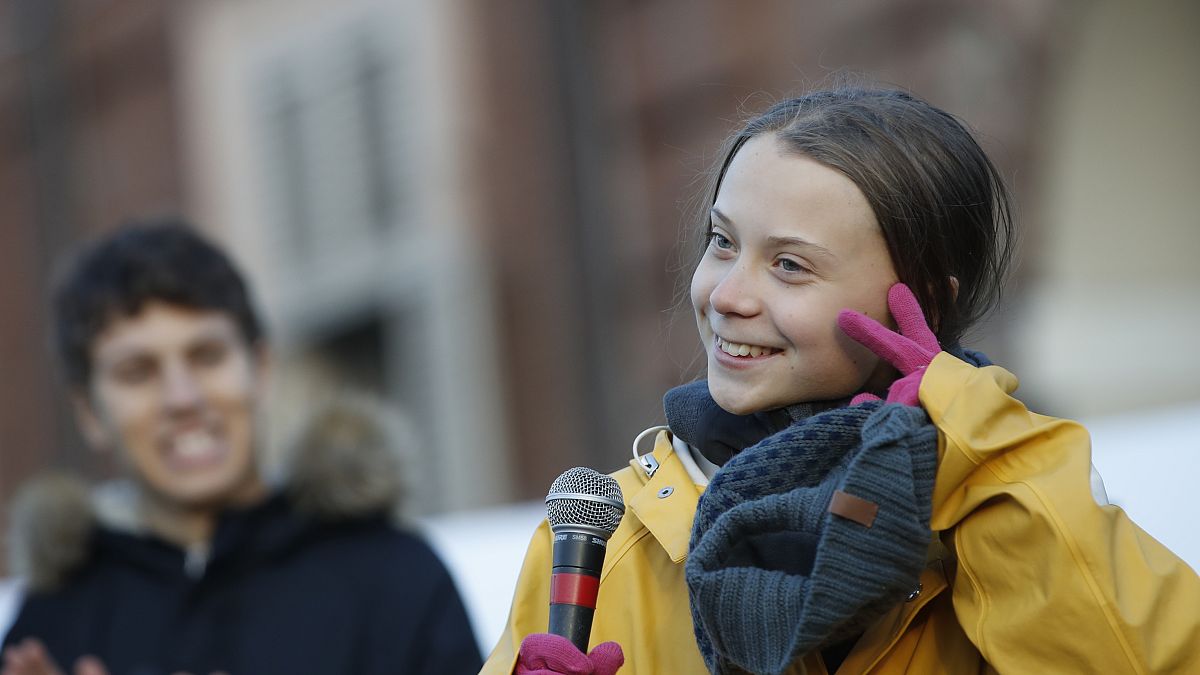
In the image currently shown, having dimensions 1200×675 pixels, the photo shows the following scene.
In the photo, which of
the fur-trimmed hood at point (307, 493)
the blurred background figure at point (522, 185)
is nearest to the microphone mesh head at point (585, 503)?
the blurred background figure at point (522, 185)

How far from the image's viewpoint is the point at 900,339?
154 centimetres

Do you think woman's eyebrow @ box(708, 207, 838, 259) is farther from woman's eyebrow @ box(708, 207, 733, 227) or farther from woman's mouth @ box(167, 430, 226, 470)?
woman's mouth @ box(167, 430, 226, 470)

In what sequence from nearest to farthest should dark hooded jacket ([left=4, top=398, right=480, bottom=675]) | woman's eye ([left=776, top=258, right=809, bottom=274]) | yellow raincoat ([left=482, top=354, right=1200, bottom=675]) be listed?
1. yellow raincoat ([left=482, top=354, right=1200, bottom=675])
2. woman's eye ([left=776, top=258, right=809, bottom=274])
3. dark hooded jacket ([left=4, top=398, right=480, bottom=675])

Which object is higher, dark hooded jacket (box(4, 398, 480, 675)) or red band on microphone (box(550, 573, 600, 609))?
red band on microphone (box(550, 573, 600, 609))

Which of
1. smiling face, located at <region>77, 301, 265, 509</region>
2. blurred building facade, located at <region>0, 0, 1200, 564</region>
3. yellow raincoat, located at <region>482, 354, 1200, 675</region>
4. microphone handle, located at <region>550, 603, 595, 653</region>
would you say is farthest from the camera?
blurred building facade, located at <region>0, 0, 1200, 564</region>

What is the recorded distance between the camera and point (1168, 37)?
642cm

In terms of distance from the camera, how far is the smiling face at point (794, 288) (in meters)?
1.57

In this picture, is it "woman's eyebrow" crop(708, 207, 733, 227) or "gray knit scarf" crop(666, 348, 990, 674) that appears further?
"woman's eyebrow" crop(708, 207, 733, 227)

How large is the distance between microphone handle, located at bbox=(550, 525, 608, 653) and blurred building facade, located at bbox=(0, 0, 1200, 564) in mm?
536

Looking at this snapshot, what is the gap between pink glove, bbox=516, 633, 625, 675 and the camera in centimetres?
144

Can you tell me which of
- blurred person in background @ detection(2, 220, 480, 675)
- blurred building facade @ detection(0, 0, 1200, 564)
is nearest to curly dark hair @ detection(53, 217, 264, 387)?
blurred person in background @ detection(2, 220, 480, 675)

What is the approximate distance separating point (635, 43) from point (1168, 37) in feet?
9.10

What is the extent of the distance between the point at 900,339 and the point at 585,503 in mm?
374

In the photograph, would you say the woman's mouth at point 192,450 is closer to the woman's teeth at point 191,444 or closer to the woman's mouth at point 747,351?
the woman's teeth at point 191,444
